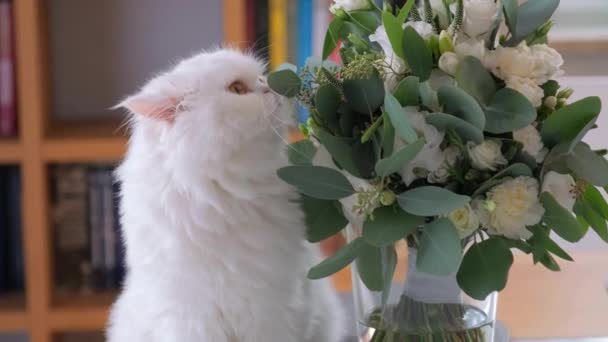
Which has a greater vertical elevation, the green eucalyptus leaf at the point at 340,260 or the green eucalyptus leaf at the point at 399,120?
the green eucalyptus leaf at the point at 399,120

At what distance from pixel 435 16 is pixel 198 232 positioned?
0.35m

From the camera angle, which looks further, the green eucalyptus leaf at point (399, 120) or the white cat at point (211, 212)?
the white cat at point (211, 212)

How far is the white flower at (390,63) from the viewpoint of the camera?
706 millimetres

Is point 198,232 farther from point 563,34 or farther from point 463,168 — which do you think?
point 563,34

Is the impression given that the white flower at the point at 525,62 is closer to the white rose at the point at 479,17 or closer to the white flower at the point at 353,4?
the white rose at the point at 479,17

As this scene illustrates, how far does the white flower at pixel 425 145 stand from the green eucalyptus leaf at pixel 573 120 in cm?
11

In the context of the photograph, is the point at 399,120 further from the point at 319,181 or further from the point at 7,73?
the point at 7,73

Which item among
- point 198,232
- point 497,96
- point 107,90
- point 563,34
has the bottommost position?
point 198,232

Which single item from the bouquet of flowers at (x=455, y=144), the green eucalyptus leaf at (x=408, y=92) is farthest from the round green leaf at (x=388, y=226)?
the green eucalyptus leaf at (x=408, y=92)

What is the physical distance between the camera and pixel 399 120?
64cm

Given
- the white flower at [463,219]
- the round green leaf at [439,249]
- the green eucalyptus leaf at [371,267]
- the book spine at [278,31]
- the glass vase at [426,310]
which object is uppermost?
the book spine at [278,31]

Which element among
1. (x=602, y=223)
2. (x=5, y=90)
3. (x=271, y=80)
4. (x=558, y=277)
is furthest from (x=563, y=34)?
(x=5, y=90)

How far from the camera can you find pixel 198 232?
82cm

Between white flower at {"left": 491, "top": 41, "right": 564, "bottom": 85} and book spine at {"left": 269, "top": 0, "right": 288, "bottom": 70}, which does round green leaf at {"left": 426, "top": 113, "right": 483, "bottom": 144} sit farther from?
book spine at {"left": 269, "top": 0, "right": 288, "bottom": 70}
